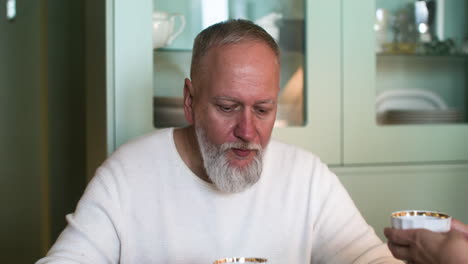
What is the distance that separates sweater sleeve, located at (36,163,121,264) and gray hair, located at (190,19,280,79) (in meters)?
0.38

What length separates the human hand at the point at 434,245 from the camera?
88cm

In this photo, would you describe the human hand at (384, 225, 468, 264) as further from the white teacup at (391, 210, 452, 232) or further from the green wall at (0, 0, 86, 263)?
the green wall at (0, 0, 86, 263)

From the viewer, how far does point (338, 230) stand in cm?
146

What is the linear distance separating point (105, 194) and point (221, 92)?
397 mm

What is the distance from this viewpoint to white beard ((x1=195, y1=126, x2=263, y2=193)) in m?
1.37

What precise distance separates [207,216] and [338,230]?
0.36m

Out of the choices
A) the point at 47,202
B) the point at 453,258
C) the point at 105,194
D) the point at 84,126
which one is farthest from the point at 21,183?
the point at 453,258

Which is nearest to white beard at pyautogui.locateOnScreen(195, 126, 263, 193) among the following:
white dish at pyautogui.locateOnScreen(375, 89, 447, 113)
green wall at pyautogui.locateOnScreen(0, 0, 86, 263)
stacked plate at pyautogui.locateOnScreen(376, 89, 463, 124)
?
stacked plate at pyautogui.locateOnScreen(376, 89, 463, 124)

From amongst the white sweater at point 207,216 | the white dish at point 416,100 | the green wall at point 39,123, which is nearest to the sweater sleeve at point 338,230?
the white sweater at point 207,216

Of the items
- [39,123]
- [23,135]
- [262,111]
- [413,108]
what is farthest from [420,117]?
[23,135]

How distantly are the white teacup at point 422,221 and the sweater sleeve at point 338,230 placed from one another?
1.46 ft

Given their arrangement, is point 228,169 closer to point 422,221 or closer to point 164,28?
point 422,221

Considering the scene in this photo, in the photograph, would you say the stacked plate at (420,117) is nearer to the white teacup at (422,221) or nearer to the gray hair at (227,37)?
the gray hair at (227,37)

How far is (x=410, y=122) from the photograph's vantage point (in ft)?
7.07
